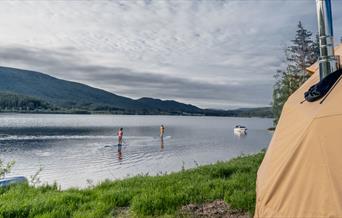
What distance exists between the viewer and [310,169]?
401 centimetres

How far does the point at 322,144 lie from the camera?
402 cm

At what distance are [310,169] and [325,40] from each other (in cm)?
197

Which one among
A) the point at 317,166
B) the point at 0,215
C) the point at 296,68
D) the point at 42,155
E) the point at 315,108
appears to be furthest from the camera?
the point at 296,68

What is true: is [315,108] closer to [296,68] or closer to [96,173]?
[96,173]

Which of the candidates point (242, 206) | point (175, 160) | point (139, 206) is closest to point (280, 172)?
point (242, 206)

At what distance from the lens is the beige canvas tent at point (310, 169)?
149 inches

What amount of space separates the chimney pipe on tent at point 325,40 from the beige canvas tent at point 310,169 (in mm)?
533

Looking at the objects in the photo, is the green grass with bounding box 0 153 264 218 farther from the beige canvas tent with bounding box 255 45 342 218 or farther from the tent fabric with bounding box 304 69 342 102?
the tent fabric with bounding box 304 69 342 102

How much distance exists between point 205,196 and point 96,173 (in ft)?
57.6

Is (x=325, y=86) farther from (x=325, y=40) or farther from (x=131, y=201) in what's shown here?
(x=131, y=201)

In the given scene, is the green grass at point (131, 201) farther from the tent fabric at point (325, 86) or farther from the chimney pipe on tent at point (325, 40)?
the chimney pipe on tent at point (325, 40)

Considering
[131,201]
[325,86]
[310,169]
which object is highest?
[325,86]

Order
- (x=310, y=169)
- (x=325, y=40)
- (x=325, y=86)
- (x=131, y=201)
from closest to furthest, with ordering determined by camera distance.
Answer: (x=310, y=169) → (x=325, y=86) → (x=325, y=40) → (x=131, y=201)

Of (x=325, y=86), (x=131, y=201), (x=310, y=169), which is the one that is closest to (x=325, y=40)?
(x=325, y=86)
